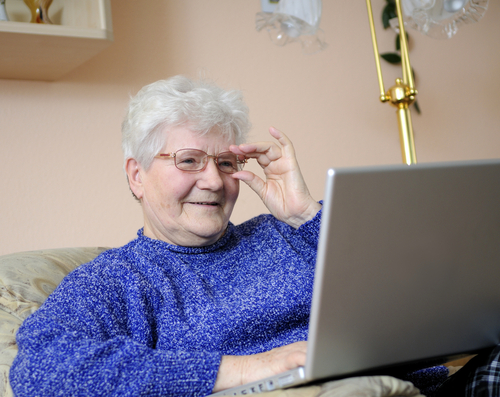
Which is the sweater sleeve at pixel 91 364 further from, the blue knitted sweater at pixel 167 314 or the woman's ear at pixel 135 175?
the woman's ear at pixel 135 175

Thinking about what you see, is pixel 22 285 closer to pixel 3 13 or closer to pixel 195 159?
pixel 195 159

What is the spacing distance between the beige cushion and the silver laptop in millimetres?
531

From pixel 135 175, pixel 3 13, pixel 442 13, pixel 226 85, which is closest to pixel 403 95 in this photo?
pixel 442 13

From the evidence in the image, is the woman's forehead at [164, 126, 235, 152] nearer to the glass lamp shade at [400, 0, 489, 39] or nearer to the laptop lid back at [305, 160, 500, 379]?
the laptop lid back at [305, 160, 500, 379]

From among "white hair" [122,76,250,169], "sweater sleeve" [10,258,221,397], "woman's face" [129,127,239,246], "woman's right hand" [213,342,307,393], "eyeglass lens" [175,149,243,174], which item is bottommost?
"woman's right hand" [213,342,307,393]

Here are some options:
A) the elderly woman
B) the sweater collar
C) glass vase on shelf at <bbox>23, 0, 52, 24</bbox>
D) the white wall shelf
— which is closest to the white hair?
the elderly woman

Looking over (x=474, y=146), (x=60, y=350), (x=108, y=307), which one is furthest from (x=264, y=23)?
(x=474, y=146)

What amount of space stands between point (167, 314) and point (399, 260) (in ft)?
1.97

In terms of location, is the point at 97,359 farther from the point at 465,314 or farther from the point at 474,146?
the point at 474,146

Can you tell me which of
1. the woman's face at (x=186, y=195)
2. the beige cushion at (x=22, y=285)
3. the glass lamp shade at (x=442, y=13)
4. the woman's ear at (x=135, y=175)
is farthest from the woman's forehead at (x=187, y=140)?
the glass lamp shade at (x=442, y=13)

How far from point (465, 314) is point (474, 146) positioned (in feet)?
6.00

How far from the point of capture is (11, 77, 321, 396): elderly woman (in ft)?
2.72

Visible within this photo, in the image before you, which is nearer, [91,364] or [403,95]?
[91,364]

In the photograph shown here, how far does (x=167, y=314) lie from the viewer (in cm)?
107
